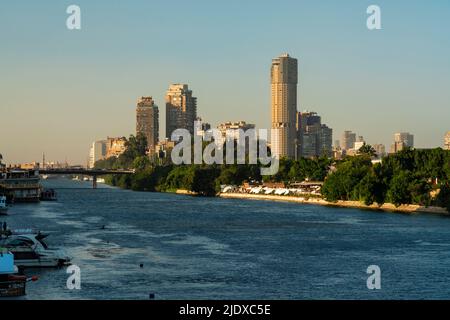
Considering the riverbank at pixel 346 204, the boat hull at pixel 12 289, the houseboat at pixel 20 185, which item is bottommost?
the riverbank at pixel 346 204

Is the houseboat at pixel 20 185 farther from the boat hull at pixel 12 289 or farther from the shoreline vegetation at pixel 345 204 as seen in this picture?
the boat hull at pixel 12 289

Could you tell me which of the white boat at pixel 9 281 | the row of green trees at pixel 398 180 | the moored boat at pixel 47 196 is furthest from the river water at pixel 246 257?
the moored boat at pixel 47 196

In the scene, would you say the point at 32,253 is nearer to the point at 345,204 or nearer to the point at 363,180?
the point at 363,180

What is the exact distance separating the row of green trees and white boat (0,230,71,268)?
2460 inches

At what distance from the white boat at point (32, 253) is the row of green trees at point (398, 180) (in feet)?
205

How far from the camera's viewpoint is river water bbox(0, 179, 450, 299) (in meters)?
36.0

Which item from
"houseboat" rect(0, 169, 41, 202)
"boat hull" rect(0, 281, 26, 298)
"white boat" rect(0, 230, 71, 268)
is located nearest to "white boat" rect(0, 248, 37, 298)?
"boat hull" rect(0, 281, 26, 298)

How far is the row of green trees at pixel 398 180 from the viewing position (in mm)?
103062

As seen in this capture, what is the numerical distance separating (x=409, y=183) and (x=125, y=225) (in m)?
44.3

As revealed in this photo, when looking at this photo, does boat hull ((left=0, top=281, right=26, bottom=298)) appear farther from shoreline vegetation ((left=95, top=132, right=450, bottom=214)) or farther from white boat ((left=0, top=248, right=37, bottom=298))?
shoreline vegetation ((left=95, top=132, right=450, bottom=214))

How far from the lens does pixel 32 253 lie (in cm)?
4491

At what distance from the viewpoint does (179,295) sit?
3412 centimetres
